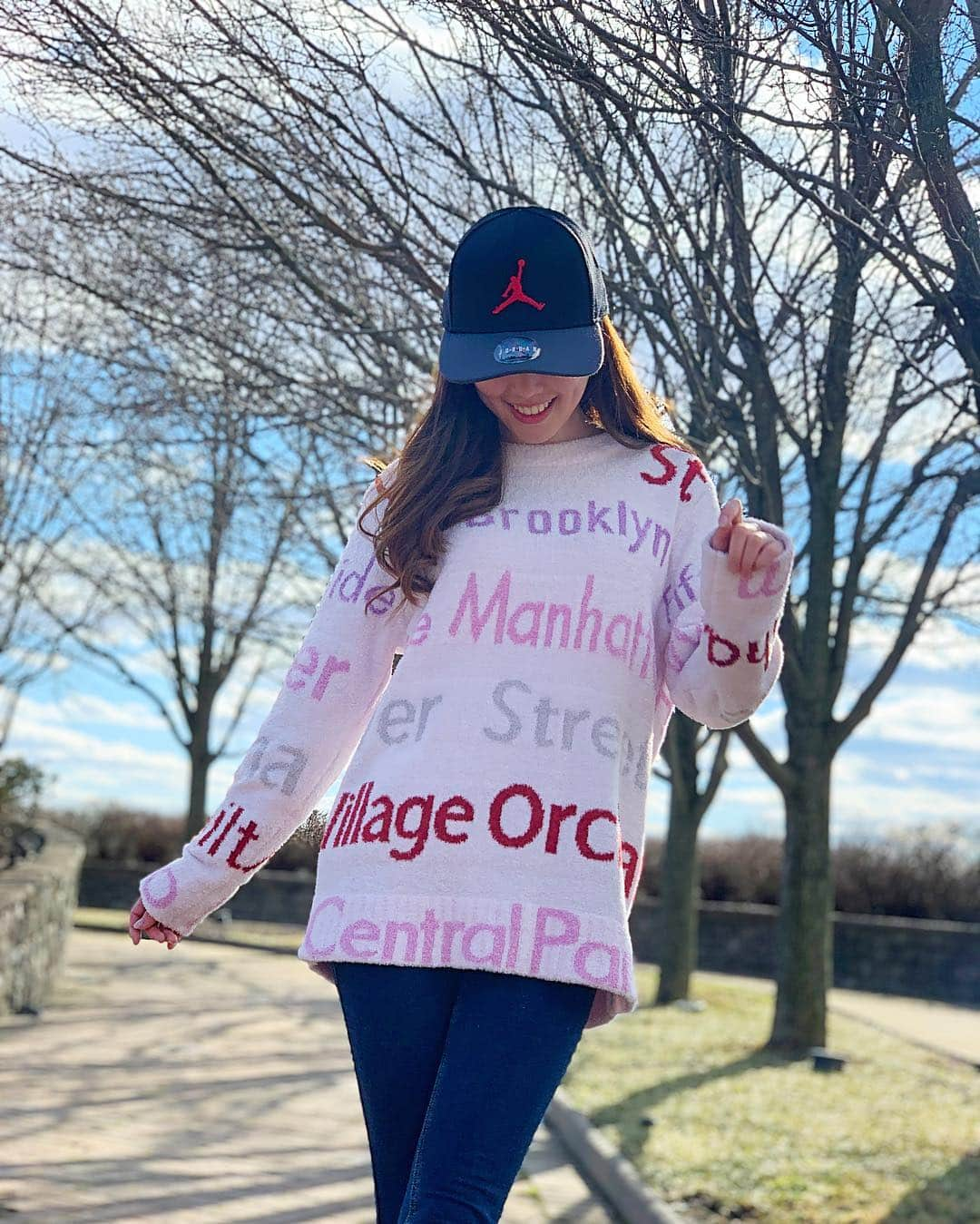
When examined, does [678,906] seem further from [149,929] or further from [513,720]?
[513,720]

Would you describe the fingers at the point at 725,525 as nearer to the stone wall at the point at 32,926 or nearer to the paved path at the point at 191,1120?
the paved path at the point at 191,1120

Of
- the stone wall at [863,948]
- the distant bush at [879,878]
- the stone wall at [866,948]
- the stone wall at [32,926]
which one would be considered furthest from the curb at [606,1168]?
the distant bush at [879,878]

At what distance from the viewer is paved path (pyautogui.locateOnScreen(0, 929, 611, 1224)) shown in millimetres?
4914

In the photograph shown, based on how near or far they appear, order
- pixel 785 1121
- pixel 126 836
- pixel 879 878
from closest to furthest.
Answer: pixel 785 1121 → pixel 879 878 → pixel 126 836

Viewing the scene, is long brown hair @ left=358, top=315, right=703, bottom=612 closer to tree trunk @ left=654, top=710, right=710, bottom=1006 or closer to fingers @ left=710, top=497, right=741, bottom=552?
fingers @ left=710, top=497, right=741, bottom=552

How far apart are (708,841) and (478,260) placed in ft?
60.4

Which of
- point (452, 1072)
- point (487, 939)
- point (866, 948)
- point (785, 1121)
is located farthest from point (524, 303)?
point (866, 948)

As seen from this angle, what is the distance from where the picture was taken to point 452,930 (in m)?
1.99

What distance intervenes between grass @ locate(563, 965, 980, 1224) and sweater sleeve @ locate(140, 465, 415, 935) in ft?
11.0

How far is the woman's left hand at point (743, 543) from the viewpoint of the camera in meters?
1.95

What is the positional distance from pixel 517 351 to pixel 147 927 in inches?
42.0

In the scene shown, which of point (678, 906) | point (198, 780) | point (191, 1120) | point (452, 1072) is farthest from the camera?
point (198, 780)

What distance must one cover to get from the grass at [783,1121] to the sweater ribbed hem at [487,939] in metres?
3.39

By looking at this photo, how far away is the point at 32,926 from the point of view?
898 cm
